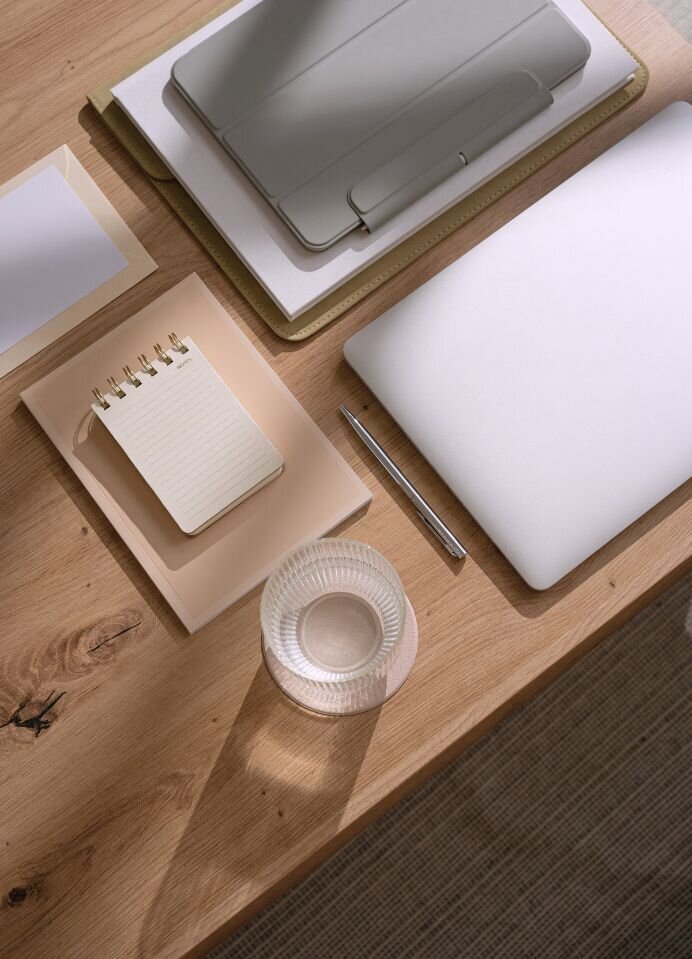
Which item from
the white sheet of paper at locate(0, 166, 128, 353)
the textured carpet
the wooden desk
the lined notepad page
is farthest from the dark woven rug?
the white sheet of paper at locate(0, 166, 128, 353)

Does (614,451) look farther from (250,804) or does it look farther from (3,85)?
(3,85)

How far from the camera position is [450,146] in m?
0.81

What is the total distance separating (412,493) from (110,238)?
0.36 metres

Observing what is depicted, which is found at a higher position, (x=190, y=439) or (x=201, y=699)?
(x=190, y=439)

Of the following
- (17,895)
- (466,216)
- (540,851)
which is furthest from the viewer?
(540,851)

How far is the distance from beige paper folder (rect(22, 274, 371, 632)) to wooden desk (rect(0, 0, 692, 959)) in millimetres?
19

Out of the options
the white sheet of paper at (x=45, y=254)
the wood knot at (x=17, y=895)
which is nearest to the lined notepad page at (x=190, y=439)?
the white sheet of paper at (x=45, y=254)

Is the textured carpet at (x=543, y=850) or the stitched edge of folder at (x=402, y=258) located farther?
the textured carpet at (x=543, y=850)

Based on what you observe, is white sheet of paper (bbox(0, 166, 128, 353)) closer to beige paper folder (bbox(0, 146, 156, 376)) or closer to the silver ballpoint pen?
beige paper folder (bbox(0, 146, 156, 376))

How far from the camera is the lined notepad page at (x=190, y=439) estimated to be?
0.78m

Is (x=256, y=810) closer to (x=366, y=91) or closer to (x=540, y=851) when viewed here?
(x=366, y=91)

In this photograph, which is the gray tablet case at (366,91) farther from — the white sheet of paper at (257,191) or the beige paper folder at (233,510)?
the beige paper folder at (233,510)

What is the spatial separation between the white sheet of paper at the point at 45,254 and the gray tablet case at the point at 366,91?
0.47ft

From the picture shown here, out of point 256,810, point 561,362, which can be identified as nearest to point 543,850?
point 256,810
